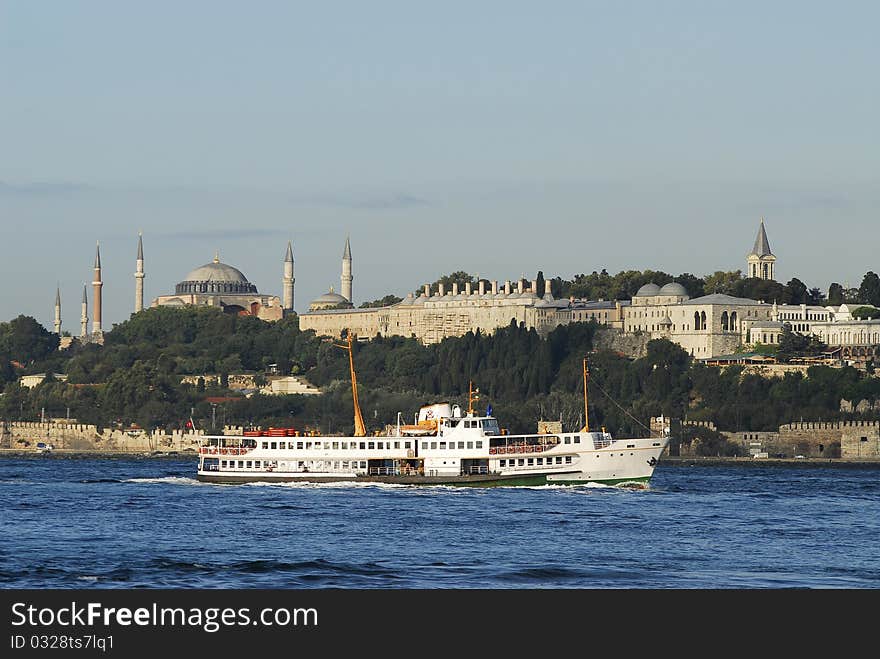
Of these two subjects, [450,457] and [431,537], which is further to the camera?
[450,457]

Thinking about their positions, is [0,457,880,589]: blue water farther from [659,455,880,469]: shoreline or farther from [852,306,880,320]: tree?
[852,306,880,320]: tree

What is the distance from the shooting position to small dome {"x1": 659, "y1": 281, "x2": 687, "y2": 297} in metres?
164

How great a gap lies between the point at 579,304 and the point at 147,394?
125 ft

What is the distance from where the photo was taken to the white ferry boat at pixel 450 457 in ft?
232

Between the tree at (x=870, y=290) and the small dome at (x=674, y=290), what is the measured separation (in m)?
15.7

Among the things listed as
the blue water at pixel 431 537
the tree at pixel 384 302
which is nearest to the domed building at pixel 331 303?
the tree at pixel 384 302

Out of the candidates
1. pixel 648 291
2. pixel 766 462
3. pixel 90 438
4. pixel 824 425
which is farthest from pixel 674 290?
pixel 766 462

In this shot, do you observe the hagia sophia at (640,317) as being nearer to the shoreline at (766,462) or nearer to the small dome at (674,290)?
the small dome at (674,290)

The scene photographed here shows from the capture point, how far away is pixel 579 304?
554ft

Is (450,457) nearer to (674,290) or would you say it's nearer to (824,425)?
(824,425)

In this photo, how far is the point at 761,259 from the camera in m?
183

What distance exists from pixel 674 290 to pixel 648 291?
7.06 ft

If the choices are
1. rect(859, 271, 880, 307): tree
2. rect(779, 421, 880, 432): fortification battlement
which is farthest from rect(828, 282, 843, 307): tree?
rect(779, 421, 880, 432): fortification battlement
